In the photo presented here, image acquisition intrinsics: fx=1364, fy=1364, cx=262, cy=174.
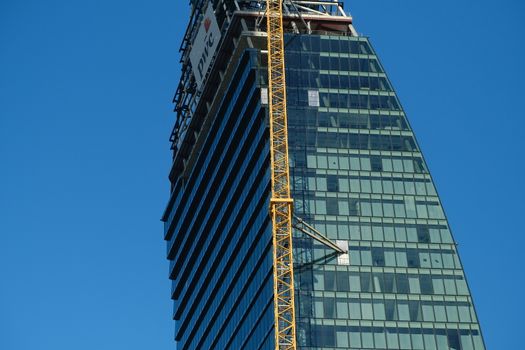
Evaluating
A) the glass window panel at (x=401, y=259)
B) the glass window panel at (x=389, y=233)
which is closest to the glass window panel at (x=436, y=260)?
the glass window panel at (x=401, y=259)

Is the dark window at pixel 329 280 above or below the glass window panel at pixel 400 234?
below

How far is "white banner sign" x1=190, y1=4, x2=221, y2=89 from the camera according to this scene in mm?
182750

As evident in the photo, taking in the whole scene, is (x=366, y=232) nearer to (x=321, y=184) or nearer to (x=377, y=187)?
(x=377, y=187)

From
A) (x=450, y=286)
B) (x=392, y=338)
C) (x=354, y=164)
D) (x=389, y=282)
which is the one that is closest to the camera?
(x=392, y=338)

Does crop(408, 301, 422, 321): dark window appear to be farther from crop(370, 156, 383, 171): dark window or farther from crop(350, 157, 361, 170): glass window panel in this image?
crop(350, 157, 361, 170): glass window panel

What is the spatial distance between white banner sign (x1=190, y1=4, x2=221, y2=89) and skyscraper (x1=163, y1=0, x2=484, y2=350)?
0.41m

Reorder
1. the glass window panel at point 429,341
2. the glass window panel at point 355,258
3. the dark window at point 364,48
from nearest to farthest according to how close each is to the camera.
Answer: the glass window panel at point 429,341
the glass window panel at point 355,258
the dark window at point 364,48

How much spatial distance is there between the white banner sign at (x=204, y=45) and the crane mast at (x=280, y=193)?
16986 millimetres

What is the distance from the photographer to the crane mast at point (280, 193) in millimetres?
143250

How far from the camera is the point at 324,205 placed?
15300 centimetres

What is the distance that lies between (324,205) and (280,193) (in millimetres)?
5476

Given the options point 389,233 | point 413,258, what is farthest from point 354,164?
point 413,258

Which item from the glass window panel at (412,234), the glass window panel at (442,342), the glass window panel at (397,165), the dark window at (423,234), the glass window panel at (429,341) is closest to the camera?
the glass window panel at (429,341)

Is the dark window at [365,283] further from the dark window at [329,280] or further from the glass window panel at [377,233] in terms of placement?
the glass window panel at [377,233]
